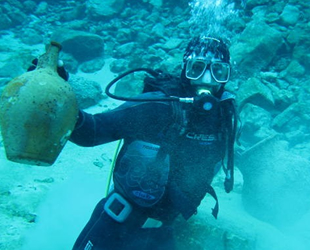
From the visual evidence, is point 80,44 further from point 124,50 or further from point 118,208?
point 118,208

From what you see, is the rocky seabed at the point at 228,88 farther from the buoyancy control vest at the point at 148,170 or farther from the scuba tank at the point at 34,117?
the scuba tank at the point at 34,117

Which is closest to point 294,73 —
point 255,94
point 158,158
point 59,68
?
point 255,94

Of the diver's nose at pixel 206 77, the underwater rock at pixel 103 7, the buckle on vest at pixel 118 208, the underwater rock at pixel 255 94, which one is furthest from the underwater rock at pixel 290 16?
the buckle on vest at pixel 118 208

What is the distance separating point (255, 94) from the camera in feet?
19.6

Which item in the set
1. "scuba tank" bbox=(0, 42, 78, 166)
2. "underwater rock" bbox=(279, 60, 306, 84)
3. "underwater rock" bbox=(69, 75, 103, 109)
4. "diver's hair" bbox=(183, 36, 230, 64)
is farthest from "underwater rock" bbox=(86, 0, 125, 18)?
"scuba tank" bbox=(0, 42, 78, 166)

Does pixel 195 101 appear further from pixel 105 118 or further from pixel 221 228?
pixel 221 228

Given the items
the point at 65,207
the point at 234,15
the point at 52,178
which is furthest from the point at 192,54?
the point at 234,15

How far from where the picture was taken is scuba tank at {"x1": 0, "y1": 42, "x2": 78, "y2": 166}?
1128mm

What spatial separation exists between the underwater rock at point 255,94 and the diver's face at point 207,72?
402cm

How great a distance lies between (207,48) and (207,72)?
11.6 inches

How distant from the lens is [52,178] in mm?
3963

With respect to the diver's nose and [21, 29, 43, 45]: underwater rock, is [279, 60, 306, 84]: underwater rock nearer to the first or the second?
the diver's nose

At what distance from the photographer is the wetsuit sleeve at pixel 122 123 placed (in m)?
1.76

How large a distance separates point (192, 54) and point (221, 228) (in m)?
1.91
